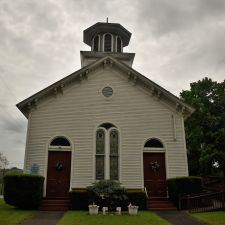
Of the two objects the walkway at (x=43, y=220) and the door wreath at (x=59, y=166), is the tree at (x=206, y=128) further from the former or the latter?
the walkway at (x=43, y=220)

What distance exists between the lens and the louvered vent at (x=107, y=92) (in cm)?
1859

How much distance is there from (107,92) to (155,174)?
5704 mm

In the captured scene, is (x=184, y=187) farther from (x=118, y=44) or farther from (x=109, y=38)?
(x=109, y=38)

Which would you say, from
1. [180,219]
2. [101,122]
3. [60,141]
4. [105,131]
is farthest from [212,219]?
[60,141]

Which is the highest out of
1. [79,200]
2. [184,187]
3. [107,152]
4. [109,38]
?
[109,38]

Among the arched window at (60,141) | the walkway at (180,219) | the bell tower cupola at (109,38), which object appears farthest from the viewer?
the bell tower cupola at (109,38)

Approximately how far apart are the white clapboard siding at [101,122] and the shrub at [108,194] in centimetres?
203

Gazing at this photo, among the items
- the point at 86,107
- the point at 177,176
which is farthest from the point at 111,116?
the point at 177,176

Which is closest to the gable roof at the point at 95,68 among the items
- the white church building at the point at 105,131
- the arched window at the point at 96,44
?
the white church building at the point at 105,131

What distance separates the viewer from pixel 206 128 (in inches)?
1149

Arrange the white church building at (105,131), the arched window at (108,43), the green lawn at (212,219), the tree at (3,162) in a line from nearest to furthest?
the green lawn at (212,219) < the white church building at (105,131) < the arched window at (108,43) < the tree at (3,162)

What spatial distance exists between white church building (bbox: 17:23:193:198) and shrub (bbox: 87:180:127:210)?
2013mm

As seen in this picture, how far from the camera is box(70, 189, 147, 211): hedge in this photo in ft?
48.8

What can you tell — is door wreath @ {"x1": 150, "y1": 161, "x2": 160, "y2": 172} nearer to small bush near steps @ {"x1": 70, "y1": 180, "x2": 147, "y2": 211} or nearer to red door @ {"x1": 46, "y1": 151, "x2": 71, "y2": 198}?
small bush near steps @ {"x1": 70, "y1": 180, "x2": 147, "y2": 211}
